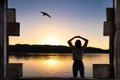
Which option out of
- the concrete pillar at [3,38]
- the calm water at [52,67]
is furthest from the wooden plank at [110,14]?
the calm water at [52,67]

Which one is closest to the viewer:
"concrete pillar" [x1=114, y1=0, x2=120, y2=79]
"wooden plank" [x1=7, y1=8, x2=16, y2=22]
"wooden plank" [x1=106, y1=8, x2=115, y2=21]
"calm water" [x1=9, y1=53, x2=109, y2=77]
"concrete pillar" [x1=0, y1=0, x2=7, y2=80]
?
"concrete pillar" [x1=0, y1=0, x2=7, y2=80]

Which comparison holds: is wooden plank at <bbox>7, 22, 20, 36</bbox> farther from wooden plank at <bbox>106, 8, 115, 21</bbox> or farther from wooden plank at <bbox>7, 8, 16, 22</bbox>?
wooden plank at <bbox>106, 8, 115, 21</bbox>

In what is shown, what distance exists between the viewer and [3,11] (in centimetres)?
1369

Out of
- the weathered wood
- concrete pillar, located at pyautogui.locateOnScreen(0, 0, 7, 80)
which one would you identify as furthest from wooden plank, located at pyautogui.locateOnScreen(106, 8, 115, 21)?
concrete pillar, located at pyautogui.locateOnScreen(0, 0, 7, 80)

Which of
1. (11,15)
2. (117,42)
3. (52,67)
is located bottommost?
(52,67)

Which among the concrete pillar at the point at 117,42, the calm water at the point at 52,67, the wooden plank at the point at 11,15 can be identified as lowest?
the calm water at the point at 52,67

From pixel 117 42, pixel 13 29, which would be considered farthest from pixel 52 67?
pixel 117 42

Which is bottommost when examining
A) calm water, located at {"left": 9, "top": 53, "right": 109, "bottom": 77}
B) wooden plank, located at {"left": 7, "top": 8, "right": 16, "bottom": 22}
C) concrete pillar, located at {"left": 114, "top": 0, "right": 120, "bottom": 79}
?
calm water, located at {"left": 9, "top": 53, "right": 109, "bottom": 77}

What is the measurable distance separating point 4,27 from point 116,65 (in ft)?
10.9

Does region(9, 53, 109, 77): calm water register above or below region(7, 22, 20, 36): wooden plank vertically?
below

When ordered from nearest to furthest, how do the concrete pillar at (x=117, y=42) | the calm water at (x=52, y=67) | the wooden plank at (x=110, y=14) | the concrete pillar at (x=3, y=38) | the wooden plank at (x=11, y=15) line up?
the concrete pillar at (x=3, y=38) → the concrete pillar at (x=117, y=42) → the wooden plank at (x=11, y=15) → the wooden plank at (x=110, y=14) → the calm water at (x=52, y=67)

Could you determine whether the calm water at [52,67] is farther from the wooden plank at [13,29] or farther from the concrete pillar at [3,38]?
the concrete pillar at [3,38]

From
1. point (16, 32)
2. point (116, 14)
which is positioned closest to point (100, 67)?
point (116, 14)

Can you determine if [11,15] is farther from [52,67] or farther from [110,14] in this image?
[52,67]
